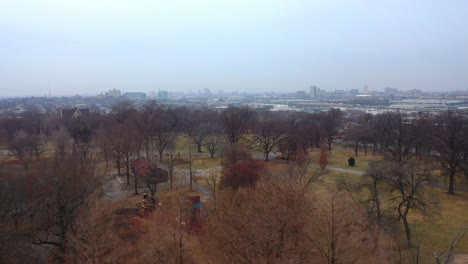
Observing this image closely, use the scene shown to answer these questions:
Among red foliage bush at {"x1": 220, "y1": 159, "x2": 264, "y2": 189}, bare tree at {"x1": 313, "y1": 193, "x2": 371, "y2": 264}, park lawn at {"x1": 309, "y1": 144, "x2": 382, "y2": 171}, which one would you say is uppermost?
bare tree at {"x1": 313, "y1": 193, "x2": 371, "y2": 264}

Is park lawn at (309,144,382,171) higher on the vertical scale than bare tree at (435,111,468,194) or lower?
lower

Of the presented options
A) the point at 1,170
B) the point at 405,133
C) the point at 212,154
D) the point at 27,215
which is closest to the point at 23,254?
the point at 27,215

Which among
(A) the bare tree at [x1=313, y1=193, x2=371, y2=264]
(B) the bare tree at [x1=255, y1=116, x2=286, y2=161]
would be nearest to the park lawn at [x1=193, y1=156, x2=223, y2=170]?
(B) the bare tree at [x1=255, y1=116, x2=286, y2=161]

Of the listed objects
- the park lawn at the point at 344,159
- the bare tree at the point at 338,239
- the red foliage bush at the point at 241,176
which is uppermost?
the bare tree at the point at 338,239

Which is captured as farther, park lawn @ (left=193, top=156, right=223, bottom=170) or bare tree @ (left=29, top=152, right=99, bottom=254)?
park lawn @ (left=193, top=156, right=223, bottom=170)

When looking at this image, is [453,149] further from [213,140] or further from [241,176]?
[213,140]

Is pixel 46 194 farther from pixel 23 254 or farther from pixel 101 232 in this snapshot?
pixel 101 232

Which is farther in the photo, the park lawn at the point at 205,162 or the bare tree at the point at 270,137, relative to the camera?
the bare tree at the point at 270,137

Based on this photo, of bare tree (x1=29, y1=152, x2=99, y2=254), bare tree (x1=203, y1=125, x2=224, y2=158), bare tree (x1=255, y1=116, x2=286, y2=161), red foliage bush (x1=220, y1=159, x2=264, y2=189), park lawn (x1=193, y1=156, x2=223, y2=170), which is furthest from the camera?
bare tree (x1=203, y1=125, x2=224, y2=158)

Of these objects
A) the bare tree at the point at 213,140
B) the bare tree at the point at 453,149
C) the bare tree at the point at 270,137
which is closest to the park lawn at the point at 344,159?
the bare tree at the point at 270,137

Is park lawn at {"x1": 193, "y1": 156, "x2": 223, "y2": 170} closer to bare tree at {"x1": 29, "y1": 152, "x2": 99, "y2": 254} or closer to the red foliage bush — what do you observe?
the red foliage bush

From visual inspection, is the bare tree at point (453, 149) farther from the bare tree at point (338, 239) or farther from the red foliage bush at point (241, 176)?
the bare tree at point (338, 239)
